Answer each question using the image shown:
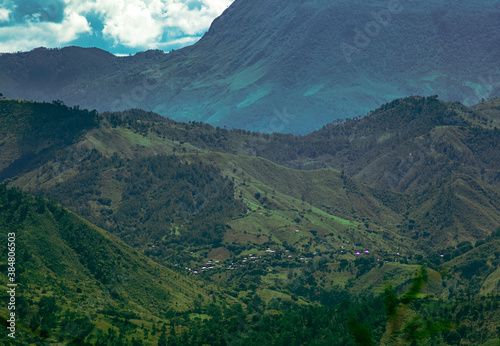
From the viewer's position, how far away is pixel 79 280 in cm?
11562

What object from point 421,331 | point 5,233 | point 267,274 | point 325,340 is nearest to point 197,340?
point 325,340

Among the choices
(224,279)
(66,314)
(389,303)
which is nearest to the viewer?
(389,303)

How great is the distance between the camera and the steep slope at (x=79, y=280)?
284 ft

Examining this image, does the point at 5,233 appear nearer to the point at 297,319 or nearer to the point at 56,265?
the point at 56,265

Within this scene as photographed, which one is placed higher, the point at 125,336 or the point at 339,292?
the point at 125,336

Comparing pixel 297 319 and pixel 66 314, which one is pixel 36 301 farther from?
pixel 297 319

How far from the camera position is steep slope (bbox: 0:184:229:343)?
8656cm

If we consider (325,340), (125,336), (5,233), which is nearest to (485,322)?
(325,340)

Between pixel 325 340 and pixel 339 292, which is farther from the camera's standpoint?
pixel 339 292

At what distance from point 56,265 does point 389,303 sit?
111302 millimetres

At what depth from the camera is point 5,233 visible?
4515 inches

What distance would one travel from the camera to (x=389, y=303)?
1708 centimetres

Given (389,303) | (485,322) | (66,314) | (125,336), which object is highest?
(389,303)

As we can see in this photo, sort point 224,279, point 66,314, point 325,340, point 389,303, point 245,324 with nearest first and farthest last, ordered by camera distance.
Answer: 1. point 389,303
2. point 66,314
3. point 325,340
4. point 245,324
5. point 224,279
